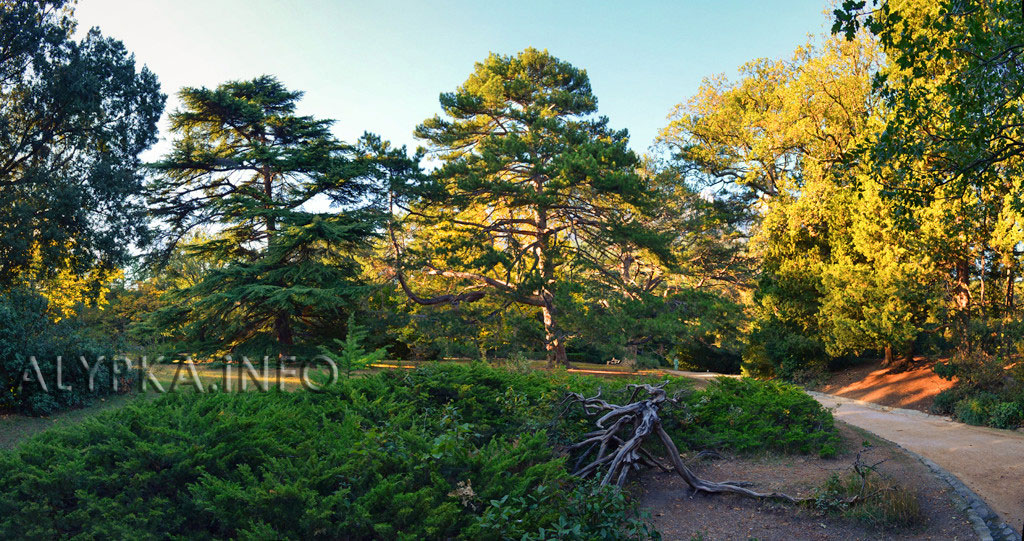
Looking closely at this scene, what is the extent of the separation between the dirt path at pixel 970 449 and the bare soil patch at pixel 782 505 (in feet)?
1.84

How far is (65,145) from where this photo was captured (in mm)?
15852

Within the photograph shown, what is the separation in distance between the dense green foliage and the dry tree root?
68cm

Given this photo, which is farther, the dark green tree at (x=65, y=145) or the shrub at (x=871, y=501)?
the dark green tree at (x=65, y=145)

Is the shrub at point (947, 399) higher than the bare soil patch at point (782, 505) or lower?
lower

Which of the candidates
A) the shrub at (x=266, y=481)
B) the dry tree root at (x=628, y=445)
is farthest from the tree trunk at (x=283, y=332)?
the shrub at (x=266, y=481)

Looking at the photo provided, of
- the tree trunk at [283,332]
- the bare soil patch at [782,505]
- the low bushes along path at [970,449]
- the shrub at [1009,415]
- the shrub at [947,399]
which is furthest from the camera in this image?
the tree trunk at [283,332]

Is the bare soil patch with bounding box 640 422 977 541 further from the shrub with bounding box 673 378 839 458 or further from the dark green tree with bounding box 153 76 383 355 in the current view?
the dark green tree with bounding box 153 76 383 355

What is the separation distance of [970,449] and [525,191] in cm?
1146

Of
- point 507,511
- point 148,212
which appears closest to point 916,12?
point 507,511

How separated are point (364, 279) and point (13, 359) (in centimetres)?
967

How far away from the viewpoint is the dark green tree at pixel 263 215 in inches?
628

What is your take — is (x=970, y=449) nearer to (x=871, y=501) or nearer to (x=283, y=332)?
(x=871, y=501)

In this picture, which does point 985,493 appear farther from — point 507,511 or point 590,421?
point 507,511

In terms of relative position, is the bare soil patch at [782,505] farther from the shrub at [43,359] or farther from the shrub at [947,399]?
the shrub at [43,359]
